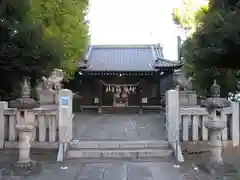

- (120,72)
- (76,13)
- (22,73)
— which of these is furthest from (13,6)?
(120,72)

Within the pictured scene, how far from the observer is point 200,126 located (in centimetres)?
850

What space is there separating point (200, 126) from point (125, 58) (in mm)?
15771

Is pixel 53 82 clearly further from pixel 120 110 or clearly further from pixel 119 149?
pixel 120 110

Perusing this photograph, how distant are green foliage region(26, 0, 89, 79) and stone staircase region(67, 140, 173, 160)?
16.1ft

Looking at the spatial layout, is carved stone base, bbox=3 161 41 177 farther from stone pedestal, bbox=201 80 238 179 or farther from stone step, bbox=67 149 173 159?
stone pedestal, bbox=201 80 238 179

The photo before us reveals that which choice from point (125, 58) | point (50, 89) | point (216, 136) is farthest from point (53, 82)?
point (125, 58)

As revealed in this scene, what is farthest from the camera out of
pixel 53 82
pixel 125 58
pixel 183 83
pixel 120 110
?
pixel 125 58

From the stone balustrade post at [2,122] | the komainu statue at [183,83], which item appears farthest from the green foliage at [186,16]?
the stone balustrade post at [2,122]

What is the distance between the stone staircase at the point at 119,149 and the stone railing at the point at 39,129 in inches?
24.4

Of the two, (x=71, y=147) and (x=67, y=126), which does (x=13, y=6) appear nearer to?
(x=67, y=126)

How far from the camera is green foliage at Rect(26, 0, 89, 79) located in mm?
13164

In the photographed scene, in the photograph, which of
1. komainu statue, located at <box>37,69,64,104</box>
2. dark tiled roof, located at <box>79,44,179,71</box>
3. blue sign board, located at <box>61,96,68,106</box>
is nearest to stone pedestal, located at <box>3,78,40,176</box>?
blue sign board, located at <box>61,96,68,106</box>

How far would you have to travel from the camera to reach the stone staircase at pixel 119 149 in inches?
318

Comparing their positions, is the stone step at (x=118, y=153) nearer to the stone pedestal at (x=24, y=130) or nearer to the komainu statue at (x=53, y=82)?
the stone pedestal at (x=24, y=130)
